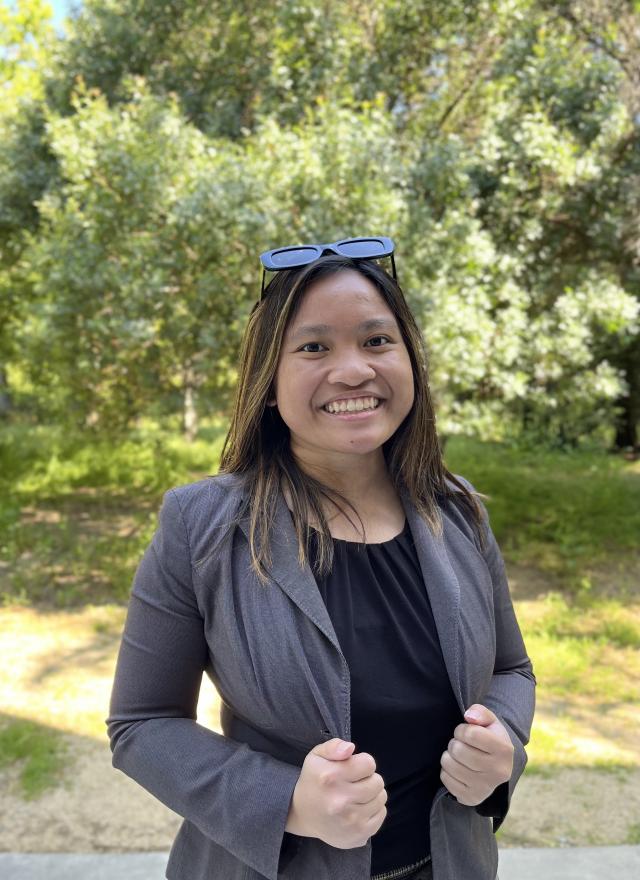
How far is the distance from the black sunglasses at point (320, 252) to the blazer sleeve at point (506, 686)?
53 centimetres

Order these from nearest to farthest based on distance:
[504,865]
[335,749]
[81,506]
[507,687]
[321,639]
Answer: [335,749]
[321,639]
[507,687]
[504,865]
[81,506]

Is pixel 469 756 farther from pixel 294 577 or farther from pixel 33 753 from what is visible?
pixel 33 753

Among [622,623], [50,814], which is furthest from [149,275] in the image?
[622,623]

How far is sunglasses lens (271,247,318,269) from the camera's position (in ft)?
4.42

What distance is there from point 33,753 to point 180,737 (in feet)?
11.0

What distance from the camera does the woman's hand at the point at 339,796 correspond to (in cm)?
110

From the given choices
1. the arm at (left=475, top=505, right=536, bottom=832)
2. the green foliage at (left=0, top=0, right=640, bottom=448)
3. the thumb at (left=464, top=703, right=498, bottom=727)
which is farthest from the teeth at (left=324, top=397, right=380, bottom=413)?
the green foliage at (left=0, top=0, right=640, bottom=448)

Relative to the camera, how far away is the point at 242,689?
1.22 m

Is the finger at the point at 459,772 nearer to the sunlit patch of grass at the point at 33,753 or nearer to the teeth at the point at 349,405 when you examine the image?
the teeth at the point at 349,405

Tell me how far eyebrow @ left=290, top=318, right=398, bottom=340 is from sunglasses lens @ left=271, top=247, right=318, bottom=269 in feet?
0.37

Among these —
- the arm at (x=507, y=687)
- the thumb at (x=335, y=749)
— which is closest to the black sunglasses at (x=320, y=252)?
the arm at (x=507, y=687)

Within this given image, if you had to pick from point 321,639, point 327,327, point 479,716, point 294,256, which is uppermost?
point 294,256

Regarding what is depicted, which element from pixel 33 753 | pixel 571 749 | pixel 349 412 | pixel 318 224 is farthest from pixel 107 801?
pixel 318 224

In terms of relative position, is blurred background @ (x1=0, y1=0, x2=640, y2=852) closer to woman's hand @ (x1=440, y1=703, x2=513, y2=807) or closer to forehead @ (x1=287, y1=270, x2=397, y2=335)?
woman's hand @ (x1=440, y1=703, x2=513, y2=807)
